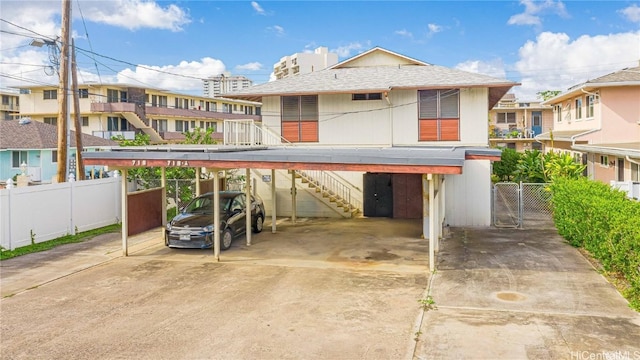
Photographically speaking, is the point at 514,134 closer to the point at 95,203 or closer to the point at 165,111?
the point at 165,111

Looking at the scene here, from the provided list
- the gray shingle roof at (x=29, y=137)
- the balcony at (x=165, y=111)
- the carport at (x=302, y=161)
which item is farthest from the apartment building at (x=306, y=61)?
the carport at (x=302, y=161)

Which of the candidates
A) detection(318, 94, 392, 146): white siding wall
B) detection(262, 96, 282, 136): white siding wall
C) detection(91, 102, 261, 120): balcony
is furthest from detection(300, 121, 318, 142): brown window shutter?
detection(91, 102, 261, 120): balcony

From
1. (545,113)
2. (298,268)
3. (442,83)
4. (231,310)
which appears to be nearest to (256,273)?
(298,268)

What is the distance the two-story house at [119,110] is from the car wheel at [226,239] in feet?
89.6

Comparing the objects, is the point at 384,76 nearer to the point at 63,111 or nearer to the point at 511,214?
the point at 511,214

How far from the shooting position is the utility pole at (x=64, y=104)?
61.7ft

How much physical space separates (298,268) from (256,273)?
1117 millimetres

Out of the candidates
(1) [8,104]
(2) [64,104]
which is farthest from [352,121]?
(1) [8,104]

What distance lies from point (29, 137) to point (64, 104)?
48.1 feet

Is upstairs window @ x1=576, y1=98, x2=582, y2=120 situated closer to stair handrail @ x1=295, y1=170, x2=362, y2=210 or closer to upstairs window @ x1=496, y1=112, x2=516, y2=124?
stair handrail @ x1=295, y1=170, x2=362, y2=210

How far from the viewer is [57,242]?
15.8m

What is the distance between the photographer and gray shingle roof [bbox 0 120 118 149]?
30.2m

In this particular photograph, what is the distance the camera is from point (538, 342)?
7.51m

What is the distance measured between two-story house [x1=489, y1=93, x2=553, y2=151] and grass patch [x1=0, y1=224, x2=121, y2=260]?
4193cm
